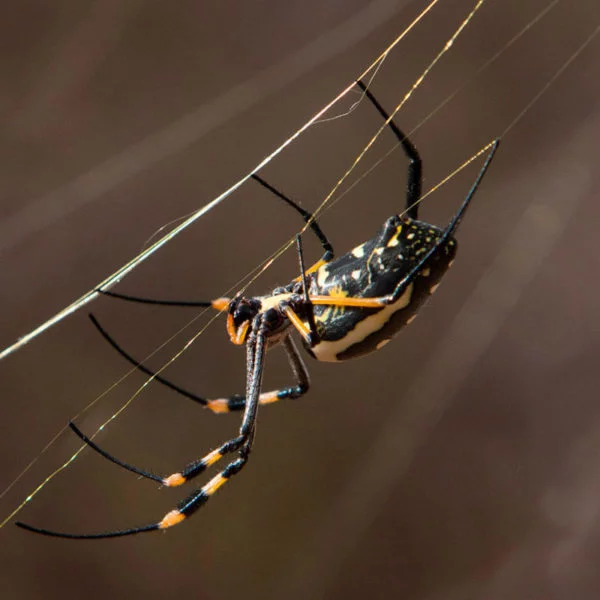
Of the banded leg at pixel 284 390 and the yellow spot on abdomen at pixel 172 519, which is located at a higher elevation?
the banded leg at pixel 284 390

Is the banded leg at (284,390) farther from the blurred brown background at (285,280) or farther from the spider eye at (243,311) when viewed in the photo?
the blurred brown background at (285,280)

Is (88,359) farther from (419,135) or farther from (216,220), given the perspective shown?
(419,135)

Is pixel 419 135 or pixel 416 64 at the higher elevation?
pixel 416 64

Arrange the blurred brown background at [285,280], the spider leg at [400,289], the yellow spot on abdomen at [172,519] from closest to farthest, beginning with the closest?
the spider leg at [400,289]
the yellow spot on abdomen at [172,519]
the blurred brown background at [285,280]

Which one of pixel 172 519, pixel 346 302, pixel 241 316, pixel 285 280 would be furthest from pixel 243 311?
pixel 285 280

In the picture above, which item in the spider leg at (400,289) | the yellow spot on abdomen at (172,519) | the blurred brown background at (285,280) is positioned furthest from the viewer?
the blurred brown background at (285,280)

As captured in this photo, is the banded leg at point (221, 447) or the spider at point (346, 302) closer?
the spider at point (346, 302)

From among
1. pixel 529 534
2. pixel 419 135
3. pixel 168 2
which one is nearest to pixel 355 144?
pixel 419 135


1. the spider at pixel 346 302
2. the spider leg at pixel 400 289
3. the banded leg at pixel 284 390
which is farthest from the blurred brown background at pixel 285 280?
the spider leg at pixel 400 289
